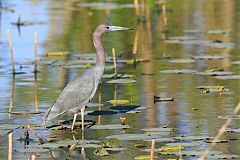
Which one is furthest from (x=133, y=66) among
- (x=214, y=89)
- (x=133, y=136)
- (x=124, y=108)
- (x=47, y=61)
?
(x=133, y=136)

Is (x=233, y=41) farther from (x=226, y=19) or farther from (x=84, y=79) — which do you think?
(x=84, y=79)

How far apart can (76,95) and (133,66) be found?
466cm

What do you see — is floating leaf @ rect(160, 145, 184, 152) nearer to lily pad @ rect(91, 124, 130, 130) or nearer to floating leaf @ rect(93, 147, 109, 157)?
floating leaf @ rect(93, 147, 109, 157)

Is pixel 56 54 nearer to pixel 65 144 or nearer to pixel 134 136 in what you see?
pixel 134 136

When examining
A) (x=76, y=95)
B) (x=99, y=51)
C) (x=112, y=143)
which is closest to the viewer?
(x=112, y=143)

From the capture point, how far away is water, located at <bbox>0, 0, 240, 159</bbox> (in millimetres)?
10117

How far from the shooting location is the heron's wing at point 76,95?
9992mm

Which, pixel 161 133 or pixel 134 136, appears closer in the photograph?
pixel 134 136

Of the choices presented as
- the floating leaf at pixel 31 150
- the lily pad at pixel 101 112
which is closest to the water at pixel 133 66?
the floating leaf at pixel 31 150

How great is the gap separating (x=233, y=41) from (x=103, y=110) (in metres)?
6.84

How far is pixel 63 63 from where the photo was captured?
586 inches

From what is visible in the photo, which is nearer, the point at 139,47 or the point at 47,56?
the point at 47,56

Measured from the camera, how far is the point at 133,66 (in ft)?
48.3

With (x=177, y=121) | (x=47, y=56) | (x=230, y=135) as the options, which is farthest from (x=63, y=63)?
(x=230, y=135)
